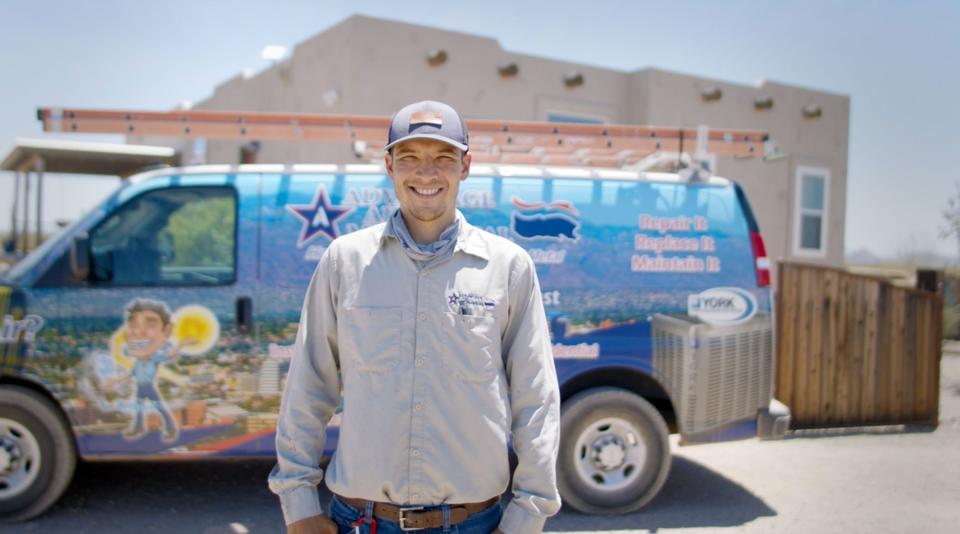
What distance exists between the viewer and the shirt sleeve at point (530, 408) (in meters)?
2.09

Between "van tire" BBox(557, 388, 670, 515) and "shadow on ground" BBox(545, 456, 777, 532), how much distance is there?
0.09 metres

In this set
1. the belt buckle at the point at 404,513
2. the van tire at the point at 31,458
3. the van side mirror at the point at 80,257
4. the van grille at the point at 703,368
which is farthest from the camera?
the van grille at the point at 703,368

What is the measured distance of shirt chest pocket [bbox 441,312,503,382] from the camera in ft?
6.96

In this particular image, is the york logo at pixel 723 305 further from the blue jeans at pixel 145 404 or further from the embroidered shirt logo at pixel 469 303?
the blue jeans at pixel 145 404

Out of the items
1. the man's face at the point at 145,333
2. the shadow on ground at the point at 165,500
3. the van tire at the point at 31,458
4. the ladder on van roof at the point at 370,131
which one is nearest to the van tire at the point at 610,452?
the ladder on van roof at the point at 370,131

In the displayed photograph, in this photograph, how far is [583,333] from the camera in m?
4.93

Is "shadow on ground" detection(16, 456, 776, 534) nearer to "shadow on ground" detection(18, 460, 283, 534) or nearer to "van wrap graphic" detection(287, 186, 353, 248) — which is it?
"shadow on ground" detection(18, 460, 283, 534)

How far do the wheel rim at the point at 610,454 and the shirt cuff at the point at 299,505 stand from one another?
3062mm

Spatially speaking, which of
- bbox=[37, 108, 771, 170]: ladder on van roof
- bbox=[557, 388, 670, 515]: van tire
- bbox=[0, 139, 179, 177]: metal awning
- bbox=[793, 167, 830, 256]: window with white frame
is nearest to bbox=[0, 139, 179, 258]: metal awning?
bbox=[0, 139, 179, 177]: metal awning

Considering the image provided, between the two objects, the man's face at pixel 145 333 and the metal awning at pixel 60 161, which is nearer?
the man's face at pixel 145 333

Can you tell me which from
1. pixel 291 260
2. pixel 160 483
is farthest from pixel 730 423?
pixel 160 483

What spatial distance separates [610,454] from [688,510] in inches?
31.4

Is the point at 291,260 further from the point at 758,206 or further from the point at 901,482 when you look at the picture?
the point at 758,206

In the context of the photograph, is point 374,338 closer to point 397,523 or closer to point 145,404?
point 397,523
